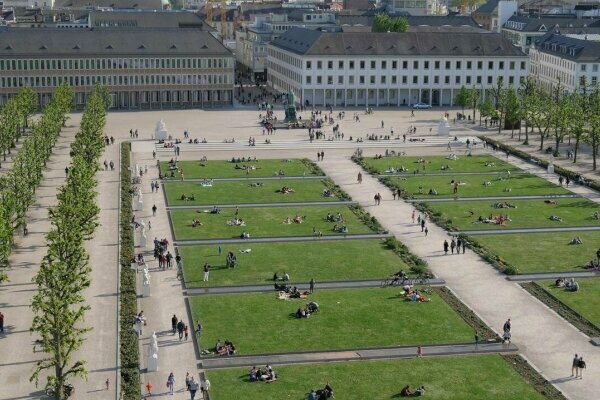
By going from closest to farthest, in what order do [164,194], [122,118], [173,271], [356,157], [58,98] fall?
[173,271], [164,194], [356,157], [58,98], [122,118]

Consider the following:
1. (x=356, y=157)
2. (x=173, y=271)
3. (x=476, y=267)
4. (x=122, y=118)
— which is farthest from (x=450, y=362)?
(x=122, y=118)

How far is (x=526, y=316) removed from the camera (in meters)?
80.0

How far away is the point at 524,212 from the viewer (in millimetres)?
115938

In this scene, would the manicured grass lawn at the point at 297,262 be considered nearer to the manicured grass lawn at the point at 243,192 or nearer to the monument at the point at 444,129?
the manicured grass lawn at the point at 243,192

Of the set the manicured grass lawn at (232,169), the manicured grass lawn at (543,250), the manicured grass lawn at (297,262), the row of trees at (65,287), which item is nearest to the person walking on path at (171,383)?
the row of trees at (65,287)

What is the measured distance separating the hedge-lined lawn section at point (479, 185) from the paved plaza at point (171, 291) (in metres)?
3.32

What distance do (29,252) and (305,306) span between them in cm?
2992

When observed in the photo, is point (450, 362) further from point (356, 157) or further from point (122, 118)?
point (122, 118)

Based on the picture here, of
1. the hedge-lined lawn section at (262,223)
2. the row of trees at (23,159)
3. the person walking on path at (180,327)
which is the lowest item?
the hedge-lined lawn section at (262,223)

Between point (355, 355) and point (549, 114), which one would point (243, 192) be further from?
point (549, 114)

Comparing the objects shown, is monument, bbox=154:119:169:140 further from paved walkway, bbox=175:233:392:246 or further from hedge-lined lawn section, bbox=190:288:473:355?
hedge-lined lawn section, bbox=190:288:473:355

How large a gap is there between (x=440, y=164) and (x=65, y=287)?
85.8 m

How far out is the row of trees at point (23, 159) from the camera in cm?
8819

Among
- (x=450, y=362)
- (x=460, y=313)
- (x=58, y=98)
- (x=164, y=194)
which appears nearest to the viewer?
(x=450, y=362)
